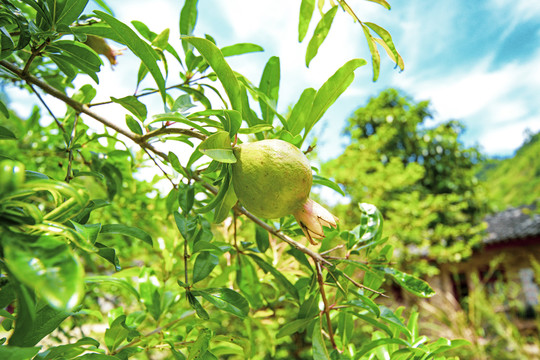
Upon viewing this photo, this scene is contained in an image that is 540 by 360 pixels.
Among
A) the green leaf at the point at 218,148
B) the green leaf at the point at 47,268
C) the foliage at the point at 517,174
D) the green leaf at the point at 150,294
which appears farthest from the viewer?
the foliage at the point at 517,174

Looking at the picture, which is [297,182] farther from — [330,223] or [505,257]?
[505,257]

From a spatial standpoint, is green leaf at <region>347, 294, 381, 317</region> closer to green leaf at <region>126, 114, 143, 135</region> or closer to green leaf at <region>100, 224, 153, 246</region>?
green leaf at <region>100, 224, 153, 246</region>

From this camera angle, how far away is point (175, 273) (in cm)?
91

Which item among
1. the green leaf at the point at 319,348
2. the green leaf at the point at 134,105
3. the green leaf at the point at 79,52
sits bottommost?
the green leaf at the point at 319,348

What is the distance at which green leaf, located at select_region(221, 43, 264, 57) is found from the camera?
72 cm

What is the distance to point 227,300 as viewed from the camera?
0.55m

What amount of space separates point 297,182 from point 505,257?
730cm

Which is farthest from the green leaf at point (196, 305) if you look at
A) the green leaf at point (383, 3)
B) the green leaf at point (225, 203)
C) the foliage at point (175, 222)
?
the green leaf at point (383, 3)

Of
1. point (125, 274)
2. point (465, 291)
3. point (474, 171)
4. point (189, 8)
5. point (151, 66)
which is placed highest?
point (474, 171)

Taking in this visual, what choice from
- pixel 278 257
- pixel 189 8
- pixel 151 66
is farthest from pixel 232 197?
pixel 278 257

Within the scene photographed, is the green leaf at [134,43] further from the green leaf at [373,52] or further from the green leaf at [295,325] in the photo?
the green leaf at [295,325]

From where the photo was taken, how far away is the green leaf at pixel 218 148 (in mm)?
419

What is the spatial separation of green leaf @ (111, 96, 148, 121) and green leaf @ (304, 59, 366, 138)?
0.25 metres

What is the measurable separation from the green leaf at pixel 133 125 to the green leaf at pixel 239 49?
242 millimetres
